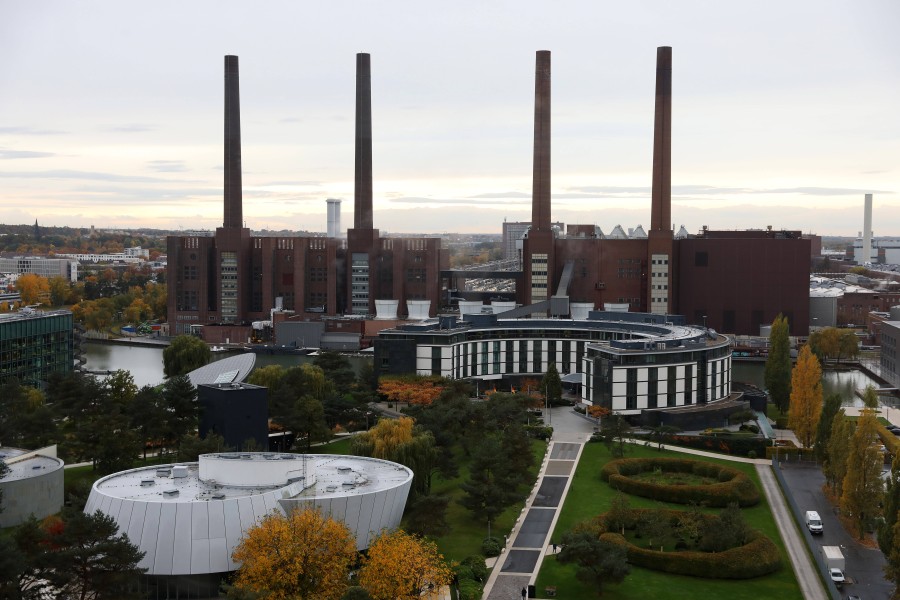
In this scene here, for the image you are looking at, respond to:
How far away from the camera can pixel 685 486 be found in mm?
29578

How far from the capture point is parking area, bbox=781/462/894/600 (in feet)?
73.1

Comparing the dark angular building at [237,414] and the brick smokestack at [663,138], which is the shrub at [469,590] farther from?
the brick smokestack at [663,138]

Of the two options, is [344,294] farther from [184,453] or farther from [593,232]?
[184,453]

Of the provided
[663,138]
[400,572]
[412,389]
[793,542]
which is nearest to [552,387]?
[412,389]

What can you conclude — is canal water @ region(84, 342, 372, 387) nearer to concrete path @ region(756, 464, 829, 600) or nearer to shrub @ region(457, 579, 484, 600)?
concrete path @ region(756, 464, 829, 600)

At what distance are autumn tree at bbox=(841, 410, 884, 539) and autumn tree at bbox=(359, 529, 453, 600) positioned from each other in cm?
1032

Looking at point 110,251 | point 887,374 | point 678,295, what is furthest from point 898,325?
point 110,251

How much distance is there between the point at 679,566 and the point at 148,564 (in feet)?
35.8

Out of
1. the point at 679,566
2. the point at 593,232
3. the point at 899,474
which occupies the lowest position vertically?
the point at 679,566

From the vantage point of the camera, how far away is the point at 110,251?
183 meters

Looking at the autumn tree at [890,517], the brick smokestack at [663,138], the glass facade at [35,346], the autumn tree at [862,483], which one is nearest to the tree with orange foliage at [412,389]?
the glass facade at [35,346]

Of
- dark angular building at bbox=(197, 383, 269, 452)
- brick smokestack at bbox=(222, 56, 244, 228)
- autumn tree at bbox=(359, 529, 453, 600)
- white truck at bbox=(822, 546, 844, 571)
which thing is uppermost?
brick smokestack at bbox=(222, 56, 244, 228)

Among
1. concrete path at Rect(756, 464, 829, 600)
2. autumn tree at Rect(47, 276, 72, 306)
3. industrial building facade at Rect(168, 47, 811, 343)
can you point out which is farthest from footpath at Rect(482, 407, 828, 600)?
autumn tree at Rect(47, 276, 72, 306)

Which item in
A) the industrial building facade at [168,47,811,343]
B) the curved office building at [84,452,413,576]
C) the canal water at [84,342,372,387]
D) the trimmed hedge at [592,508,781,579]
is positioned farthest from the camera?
the industrial building facade at [168,47,811,343]
